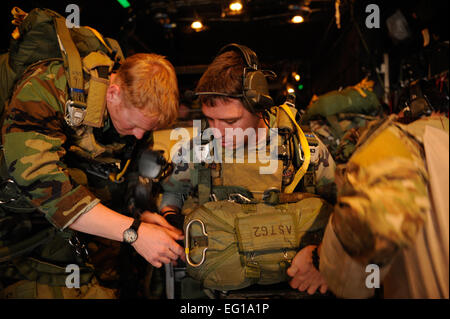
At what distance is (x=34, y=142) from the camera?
1184 mm

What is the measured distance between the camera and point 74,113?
134cm

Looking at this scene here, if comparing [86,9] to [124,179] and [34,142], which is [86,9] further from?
[34,142]

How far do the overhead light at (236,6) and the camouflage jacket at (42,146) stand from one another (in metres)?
1.42

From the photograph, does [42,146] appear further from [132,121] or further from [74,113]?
[132,121]

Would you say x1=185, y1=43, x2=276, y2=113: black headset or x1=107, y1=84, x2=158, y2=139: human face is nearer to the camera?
x1=185, y1=43, x2=276, y2=113: black headset

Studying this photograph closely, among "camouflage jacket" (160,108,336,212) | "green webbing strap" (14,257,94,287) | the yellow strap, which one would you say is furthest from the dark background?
"green webbing strap" (14,257,94,287)

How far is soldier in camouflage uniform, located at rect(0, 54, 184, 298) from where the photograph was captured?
1.18 metres

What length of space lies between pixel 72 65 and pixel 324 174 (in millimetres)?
1529

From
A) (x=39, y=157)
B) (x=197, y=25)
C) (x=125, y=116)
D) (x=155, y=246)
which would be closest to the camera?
(x=39, y=157)

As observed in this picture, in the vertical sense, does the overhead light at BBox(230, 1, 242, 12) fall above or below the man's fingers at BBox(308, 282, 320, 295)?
above

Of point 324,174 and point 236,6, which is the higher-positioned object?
point 236,6

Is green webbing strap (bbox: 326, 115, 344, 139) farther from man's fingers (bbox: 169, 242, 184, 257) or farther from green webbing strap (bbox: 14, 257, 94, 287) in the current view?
green webbing strap (bbox: 14, 257, 94, 287)

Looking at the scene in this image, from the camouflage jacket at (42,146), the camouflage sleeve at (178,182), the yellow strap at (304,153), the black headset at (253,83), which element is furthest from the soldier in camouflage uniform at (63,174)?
the yellow strap at (304,153)

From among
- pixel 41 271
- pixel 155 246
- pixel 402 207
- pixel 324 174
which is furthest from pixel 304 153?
pixel 41 271
